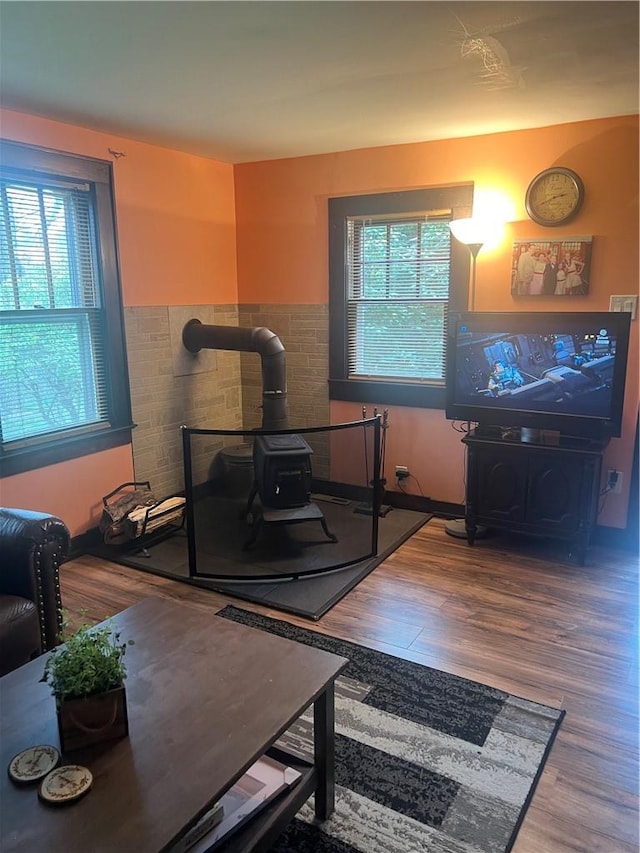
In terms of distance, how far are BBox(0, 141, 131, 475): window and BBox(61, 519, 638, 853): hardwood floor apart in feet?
2.64

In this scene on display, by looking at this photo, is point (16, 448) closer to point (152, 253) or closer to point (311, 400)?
point (152, 253)

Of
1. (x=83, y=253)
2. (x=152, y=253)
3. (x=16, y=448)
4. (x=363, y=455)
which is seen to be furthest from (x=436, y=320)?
(x=16, y=448)

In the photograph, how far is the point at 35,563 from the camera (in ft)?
7.52

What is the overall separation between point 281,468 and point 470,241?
1672mm

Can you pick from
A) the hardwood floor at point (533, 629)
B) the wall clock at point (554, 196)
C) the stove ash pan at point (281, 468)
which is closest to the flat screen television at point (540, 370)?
the wall clock at point (554, 196)

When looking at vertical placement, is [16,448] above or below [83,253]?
below

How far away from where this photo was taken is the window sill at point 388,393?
13.1ft

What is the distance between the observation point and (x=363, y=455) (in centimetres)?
340

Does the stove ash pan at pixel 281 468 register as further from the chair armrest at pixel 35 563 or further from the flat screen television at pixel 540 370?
the chair armrest at pixel 35 563

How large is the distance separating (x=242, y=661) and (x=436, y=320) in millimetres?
2753

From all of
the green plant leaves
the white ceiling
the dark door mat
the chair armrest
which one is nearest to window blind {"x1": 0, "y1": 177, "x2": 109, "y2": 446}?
the white ceiling

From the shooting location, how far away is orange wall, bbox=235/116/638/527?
3.29 metres

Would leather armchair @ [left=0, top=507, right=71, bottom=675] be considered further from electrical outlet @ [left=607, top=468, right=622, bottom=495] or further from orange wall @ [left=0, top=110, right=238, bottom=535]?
electrical outlet @ [left=607, top=468, right=622, bottom=495]

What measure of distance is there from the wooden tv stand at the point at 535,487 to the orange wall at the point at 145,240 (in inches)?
83.9
